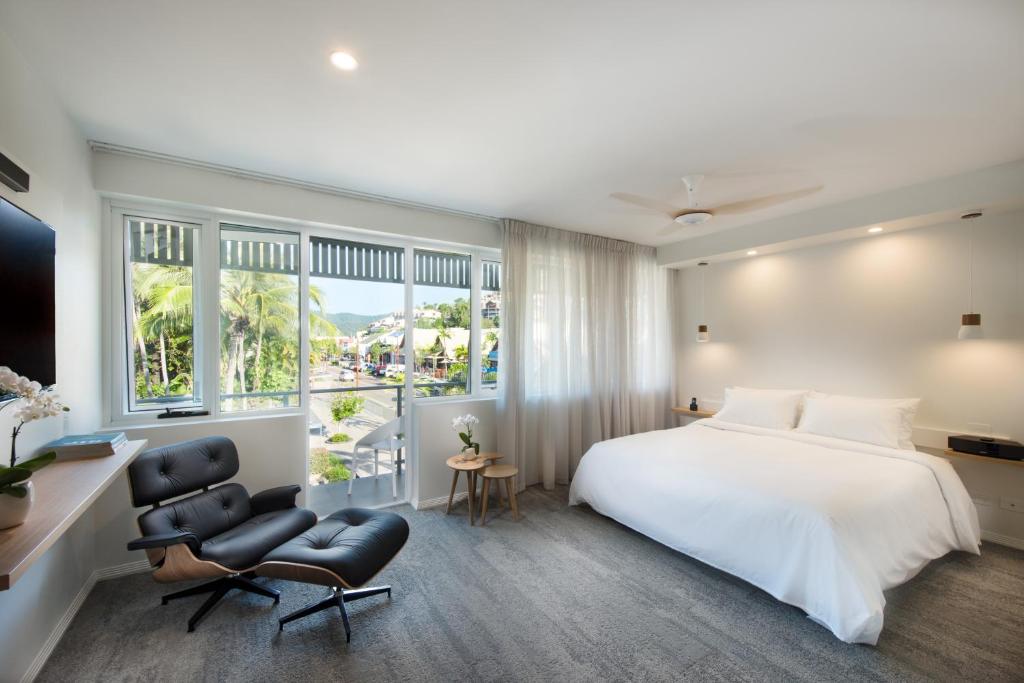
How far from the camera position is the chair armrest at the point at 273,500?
263cm

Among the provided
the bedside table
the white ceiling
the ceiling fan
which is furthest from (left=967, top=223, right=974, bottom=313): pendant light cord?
the ceiling fan

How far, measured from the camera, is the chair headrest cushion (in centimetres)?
227

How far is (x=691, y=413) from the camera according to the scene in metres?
4.91

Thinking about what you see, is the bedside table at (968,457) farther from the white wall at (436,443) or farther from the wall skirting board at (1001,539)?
the white wall at (436,443)

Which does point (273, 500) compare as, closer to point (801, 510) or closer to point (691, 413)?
point (801, 510)

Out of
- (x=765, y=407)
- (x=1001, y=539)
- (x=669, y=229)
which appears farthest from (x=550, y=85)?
(x=1001, y=539)

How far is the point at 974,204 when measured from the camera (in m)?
2.97

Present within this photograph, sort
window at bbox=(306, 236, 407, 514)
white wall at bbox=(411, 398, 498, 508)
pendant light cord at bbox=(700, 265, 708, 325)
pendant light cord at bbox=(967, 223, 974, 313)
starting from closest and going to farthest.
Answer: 1. pendant light cord at bbox=(967, 223, 974, 313)
2. window at bbox=(306, 236, 407, 514)
3. white wall at bbox=(411, 398, 498, 508)
4. pendant light cord at bbox=(700, 265, 708, 325)

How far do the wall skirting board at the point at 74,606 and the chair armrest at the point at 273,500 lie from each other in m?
0.88

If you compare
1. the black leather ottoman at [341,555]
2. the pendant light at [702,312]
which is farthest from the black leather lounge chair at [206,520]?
the pendant light at [702,312]

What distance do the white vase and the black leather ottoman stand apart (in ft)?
3.32

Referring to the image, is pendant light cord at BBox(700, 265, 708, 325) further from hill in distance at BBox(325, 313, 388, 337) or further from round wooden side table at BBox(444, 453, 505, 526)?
hill in distance at BBox(325, 313, 388, 337)

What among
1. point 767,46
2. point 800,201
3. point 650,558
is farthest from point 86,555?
point 800,201

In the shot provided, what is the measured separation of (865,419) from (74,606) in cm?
535
